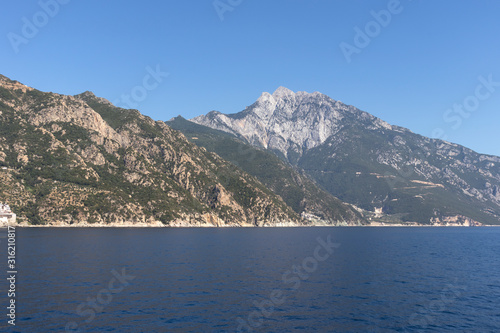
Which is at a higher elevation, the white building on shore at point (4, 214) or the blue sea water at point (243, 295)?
the white building on shore at point (4, 214)

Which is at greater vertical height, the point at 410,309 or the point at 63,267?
the point at 63,267

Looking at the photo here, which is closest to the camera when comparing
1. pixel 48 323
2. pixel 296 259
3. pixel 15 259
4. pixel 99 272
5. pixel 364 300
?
pixel 48 323

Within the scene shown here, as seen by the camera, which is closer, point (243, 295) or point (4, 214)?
point (243, 295)

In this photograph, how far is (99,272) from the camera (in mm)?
73500

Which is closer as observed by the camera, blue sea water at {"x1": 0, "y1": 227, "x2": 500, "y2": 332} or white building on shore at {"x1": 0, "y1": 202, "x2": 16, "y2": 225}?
blue sea water at {"x1": 0, "y1": 227, "x2": 500, "y2": 332}

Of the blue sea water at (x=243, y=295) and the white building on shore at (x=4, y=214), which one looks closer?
the blue sea water at (x=243, y=295)

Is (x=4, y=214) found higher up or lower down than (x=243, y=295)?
higher up

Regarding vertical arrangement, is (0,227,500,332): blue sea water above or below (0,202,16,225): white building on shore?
below

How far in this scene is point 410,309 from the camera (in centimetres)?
5350


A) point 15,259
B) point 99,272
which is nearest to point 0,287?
point 99,272

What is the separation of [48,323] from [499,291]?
249 feet

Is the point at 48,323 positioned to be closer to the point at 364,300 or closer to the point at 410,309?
the point at 364,300

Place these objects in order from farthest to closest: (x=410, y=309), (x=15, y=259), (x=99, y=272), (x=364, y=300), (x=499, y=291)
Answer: (x=15, y=259) → (x=99, y=272) → (x=499, y=291) → (x=364, y=300) → (x=410, y=309)

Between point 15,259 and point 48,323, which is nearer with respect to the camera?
point 48,323
